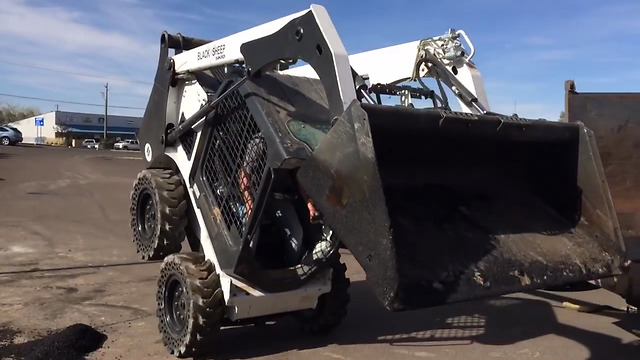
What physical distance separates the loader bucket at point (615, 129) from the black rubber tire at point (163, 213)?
3.59m

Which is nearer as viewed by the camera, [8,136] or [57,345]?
[57,345]

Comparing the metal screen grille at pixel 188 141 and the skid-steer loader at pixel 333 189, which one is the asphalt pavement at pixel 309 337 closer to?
the skid-steer loader at pixel 333 189

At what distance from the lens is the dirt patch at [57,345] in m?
5.55

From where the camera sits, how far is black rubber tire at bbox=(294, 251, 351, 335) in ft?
21.2

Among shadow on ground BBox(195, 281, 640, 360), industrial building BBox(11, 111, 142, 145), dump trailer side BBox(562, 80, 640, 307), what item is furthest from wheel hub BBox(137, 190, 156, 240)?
industrial building BBox(11, 111, 142, 145)

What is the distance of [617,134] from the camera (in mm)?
5805

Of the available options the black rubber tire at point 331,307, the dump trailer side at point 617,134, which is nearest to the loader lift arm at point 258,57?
the black rubber tire at point 331,307

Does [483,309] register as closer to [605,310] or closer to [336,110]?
[605,310]

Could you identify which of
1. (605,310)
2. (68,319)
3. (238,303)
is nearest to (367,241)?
(238,303)

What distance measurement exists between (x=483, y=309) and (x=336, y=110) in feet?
14.9

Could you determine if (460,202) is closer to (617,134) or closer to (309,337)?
(617,134)

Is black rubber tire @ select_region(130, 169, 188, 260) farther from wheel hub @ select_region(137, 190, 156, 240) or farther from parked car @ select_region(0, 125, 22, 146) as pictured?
parked car @ select_region(0, 125, 22, 146)

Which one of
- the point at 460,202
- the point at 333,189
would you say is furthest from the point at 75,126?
the point at 333,189

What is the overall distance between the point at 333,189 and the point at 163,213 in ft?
8.64
